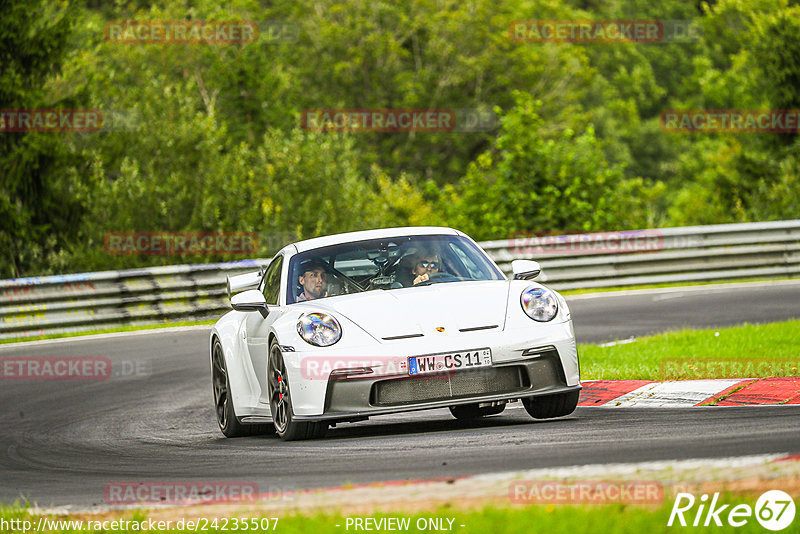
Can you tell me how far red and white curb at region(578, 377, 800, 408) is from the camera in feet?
28.1

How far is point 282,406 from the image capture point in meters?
8.26

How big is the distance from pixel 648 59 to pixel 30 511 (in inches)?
2851

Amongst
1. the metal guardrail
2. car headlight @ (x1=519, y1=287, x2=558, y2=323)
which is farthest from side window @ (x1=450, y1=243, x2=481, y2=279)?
the metal guardrail

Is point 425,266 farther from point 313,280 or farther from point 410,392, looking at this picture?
point 410,392

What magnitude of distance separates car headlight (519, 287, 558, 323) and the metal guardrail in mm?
11407

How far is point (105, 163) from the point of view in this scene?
24.3m

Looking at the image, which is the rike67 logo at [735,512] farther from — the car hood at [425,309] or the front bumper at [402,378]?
the car hood at [425,309]

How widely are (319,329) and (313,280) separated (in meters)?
1.10

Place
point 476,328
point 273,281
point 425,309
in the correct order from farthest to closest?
point 273,281, point 425,309, point 476,328

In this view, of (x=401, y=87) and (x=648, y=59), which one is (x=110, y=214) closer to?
(x=401, y=87)

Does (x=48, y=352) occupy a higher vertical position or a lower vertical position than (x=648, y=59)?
lower

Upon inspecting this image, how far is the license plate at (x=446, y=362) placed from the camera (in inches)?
304

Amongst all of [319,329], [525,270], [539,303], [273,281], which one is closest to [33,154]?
[273,281]

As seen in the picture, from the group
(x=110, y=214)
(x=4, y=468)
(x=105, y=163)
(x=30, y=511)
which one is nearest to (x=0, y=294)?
(x=110, y=214)
